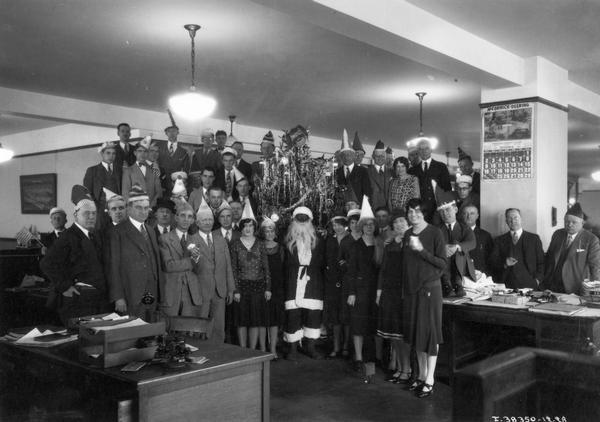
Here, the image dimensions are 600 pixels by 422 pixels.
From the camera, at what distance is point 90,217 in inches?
189

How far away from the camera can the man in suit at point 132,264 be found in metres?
4.69

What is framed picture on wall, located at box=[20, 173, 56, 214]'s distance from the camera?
12.3m

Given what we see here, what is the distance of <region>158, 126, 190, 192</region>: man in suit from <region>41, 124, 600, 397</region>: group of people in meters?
0.31

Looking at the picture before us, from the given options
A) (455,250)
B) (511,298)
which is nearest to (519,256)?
(455,250)

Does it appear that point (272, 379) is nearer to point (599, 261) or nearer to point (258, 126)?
point (599, 261)

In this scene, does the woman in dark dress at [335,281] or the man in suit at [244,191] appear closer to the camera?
the woman in dark dress at [335,281]

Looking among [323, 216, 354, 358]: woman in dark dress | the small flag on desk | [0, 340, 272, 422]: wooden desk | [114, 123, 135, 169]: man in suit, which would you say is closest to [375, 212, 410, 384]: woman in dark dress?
[323, 216, 354, 358]: woman in dark dress

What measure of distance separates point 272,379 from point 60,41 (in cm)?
402

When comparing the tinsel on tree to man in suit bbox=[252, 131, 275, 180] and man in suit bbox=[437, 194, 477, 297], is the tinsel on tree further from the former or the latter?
man in suit bbox=[437, 194, 477, 297]

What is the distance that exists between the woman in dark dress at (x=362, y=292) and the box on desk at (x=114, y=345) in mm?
3102

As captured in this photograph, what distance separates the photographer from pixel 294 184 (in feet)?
22.4

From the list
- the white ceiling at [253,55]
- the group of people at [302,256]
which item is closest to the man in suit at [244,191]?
the group of people at [302,256]

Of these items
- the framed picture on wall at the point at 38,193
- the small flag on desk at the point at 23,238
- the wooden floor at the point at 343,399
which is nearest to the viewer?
the wooden floor at the point at 343,399

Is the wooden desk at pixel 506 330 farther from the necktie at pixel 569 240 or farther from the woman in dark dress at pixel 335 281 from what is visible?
the woman in dark dress at pixel 335 281
